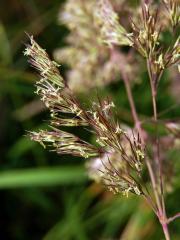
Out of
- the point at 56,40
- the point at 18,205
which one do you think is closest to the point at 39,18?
the point at 56,40

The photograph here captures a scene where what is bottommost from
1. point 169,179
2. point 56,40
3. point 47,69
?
point 169,179

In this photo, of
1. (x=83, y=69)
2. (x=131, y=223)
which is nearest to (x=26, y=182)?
(x=131, y=223)

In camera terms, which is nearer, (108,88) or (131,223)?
(131,223)

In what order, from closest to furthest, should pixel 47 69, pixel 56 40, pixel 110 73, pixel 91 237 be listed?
pixel 47 69, pixel 110 73, pixel 91 237, pixel 56 40

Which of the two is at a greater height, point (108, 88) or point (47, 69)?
point (108, 88)

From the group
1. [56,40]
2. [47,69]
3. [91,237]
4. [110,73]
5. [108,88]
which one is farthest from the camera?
[56,40]

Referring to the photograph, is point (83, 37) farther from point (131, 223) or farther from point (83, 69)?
point (131, 223)
